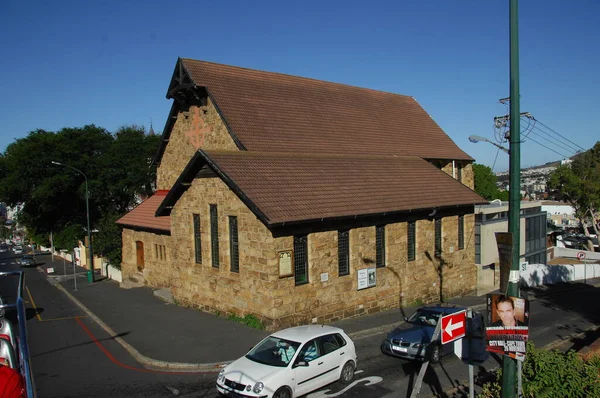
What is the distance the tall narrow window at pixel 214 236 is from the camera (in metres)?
19.0

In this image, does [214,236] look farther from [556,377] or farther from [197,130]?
[556,377]

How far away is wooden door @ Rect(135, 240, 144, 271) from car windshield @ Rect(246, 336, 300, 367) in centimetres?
2044

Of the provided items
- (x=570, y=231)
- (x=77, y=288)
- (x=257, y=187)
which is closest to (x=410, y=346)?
(x=257, y=187)

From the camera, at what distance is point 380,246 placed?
66.1 ft

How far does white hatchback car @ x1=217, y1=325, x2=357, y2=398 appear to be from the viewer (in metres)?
10.1

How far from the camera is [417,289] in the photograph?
71.2 ft

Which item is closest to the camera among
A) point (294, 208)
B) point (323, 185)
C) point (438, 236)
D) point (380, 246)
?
point (294, 208)

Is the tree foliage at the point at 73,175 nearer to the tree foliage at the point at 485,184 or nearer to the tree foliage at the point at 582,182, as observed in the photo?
the tree foliage at the point at 582,182

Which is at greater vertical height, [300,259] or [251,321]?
[300,259]

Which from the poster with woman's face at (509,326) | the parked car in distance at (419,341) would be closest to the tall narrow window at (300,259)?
the parked car in distance at (419,341)

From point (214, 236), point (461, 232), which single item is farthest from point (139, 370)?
point (461, 232)

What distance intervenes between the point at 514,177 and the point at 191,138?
1977 centimetres

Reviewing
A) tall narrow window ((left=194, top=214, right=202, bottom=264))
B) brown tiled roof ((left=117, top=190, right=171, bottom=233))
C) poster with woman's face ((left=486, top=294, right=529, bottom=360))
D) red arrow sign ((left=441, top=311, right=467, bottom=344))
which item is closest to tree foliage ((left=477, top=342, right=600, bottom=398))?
red arrow sign ((left=441, top=311, right=467, bottom=344))

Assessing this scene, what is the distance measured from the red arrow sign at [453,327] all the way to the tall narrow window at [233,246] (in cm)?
1071
